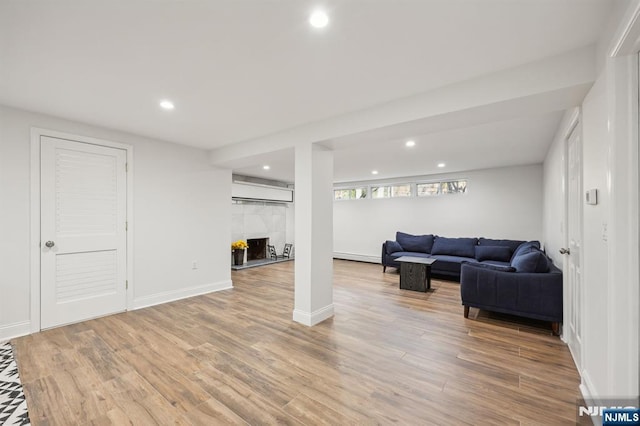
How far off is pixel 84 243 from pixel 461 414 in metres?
4.23

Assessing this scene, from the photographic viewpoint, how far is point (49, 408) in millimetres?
1764

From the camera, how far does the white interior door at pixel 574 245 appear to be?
2270mm

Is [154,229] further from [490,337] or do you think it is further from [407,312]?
[490,337]

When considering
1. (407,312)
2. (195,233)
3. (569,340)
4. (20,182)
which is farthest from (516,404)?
(20,182)

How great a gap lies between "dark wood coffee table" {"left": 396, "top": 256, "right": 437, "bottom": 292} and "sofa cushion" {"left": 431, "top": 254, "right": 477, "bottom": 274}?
81cm

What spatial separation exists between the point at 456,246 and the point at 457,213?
959 millimetres

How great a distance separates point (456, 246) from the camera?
232 inches

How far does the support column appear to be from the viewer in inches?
123

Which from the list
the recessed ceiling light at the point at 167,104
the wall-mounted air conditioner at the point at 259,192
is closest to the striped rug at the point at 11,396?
the recessed ceiling light at the point at 167,104

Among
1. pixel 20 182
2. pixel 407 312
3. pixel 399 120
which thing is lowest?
pixel 407 312

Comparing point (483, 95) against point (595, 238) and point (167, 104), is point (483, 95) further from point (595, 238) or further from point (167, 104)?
point (167, 104)

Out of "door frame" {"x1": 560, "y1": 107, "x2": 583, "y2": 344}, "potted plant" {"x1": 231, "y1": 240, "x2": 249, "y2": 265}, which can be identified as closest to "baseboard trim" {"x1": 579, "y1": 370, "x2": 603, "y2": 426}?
"door frame" {"x1": 560, "y1": 107, "x2": 583, "y2": 344}

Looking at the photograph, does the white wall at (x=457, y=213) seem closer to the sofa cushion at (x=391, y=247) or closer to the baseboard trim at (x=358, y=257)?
the baseboard trim at (x=358, y=257)

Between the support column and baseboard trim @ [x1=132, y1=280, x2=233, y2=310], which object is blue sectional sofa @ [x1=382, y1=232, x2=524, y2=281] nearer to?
the support column
